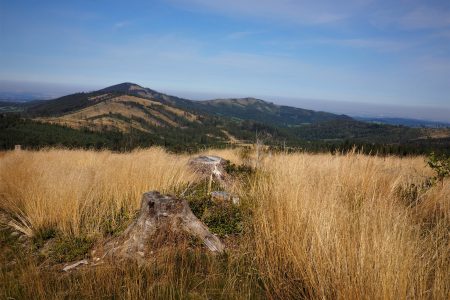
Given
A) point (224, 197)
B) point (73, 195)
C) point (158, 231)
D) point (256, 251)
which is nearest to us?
point (256, 251)

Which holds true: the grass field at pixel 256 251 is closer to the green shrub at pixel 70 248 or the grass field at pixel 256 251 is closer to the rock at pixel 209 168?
the green shrub at pixel 70 248

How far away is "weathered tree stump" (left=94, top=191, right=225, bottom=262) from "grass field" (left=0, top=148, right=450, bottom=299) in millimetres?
269

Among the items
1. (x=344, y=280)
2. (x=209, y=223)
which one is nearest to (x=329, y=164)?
(x=209, y=223)

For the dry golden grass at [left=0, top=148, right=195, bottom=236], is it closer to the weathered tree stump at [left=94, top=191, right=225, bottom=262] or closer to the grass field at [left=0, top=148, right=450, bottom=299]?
the grass field at [left=0, top=148, right=450, bottom=299]

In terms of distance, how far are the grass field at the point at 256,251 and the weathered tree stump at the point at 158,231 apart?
10.6 inches

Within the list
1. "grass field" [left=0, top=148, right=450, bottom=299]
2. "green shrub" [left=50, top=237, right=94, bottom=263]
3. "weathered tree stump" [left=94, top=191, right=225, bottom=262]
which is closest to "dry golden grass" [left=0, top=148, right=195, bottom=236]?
"grass field" [left=0, top=148, right=450, bottom=299]

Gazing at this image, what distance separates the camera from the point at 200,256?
Answer: 11.2 feet

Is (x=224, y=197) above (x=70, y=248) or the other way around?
above

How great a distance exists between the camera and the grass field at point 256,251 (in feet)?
7.25

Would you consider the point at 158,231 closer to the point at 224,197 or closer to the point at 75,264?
the point at 75,264

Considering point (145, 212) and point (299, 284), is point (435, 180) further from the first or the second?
point (145, 212)

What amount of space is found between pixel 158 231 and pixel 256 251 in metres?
1.40

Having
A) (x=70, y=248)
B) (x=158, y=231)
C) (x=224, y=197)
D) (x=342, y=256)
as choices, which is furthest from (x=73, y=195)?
(x=342, y=256)

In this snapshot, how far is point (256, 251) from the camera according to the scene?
3000 millimetres
